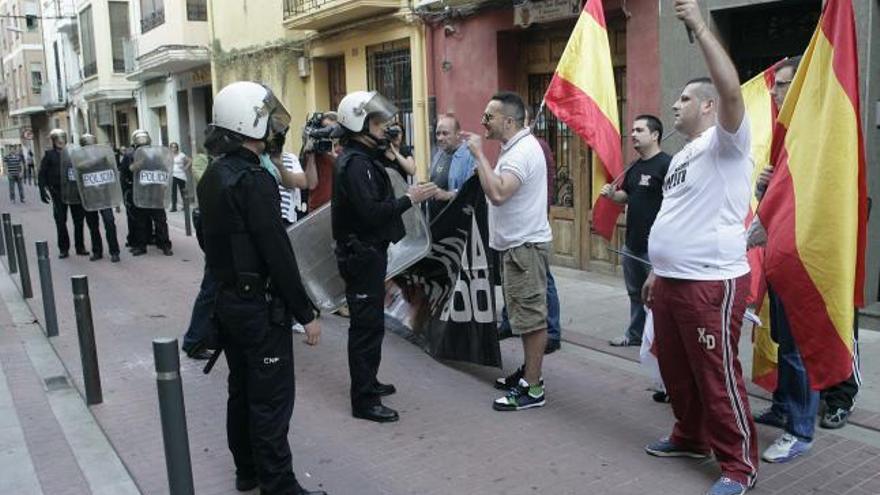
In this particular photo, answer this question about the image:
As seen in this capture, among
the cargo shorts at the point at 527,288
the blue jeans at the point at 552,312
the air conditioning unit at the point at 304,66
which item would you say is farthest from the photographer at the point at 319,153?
the air conditioning unit at the point at 304,66

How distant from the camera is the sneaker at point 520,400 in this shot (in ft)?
16.3

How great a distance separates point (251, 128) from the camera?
3.51 meters

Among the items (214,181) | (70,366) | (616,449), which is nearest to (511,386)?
(616,449)

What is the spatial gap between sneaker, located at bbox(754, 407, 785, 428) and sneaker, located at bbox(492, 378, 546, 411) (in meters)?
1.30

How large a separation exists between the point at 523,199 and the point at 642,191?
1.30 m

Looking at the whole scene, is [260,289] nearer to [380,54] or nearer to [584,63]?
[584,63]

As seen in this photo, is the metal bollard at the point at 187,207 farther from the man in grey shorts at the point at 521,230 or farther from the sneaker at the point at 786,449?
the sneaker at the point at 786,449

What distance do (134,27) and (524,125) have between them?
24007mm

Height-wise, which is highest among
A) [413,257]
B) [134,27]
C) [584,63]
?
[134,27]

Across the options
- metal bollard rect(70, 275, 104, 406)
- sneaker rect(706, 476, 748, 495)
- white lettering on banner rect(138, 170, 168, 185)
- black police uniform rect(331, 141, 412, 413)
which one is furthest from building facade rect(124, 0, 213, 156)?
sneaker rect(706, 476, 748, 495)

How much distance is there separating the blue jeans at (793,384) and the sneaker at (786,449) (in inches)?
1.1

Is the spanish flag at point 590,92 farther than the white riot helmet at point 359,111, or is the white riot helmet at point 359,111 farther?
the spanish flag at point 590,92

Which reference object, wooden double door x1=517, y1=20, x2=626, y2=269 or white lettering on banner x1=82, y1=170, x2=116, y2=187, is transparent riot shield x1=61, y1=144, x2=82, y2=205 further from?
wooden double door x1=517, y1=20, x2=626, y2=269

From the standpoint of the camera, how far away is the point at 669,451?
13.7 feet
